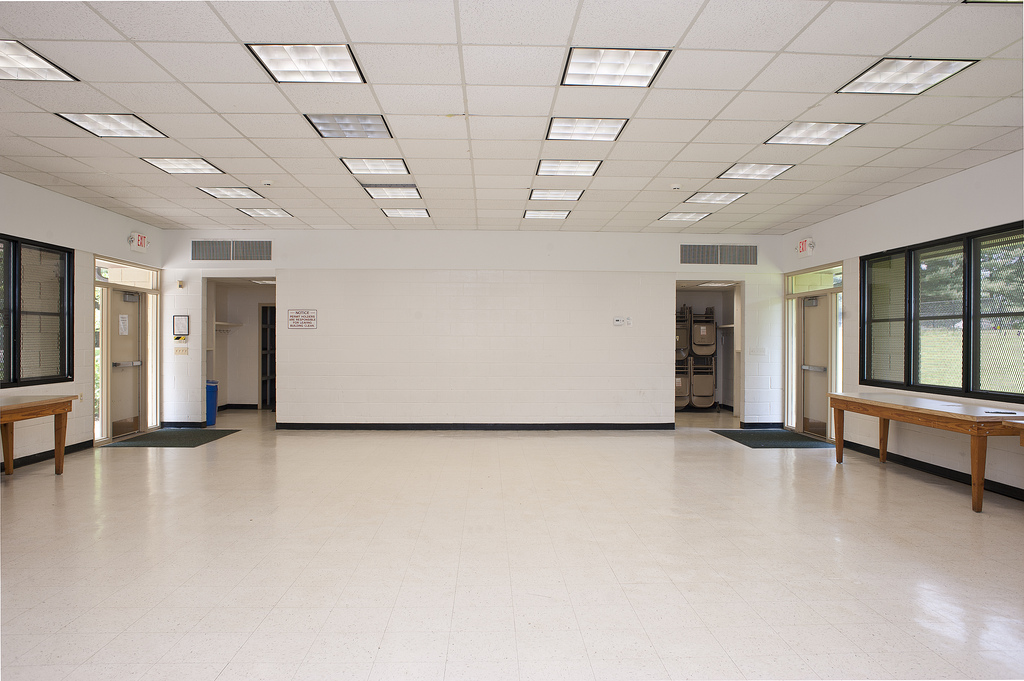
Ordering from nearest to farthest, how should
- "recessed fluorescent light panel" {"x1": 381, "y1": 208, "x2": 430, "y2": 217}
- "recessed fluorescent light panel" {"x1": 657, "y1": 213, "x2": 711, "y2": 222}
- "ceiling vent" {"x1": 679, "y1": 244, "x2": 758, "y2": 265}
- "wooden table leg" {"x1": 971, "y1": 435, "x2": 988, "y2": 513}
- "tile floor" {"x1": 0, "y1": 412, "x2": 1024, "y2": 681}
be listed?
1. "tile floor" {"x1": 0, "y1": 412, "x2": 1024, "y2": 681}
2. "wooden table leg" {"x1": 971, "y1": 435, "x2": 988, "y2": 513}
3. "recessed fluorescent light panel" {"x1": 381, "y1": 208, "x2": 430, "y2": 217}
4. "recessed fluorescent light panel" {"x1": 657, "y1": 213, "x2": 711, "y2": 222}
5. "ceiling vent" {"x1": 679, "y1": 244, "x2": 758, "y2": 265}

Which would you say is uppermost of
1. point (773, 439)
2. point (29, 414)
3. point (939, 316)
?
point (939, 316)

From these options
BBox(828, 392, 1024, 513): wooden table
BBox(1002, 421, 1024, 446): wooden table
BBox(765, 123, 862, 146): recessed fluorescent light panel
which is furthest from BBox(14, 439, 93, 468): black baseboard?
BBox(1002, 421, 1024, 446): wooden table

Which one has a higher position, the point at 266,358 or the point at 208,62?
the point at 208,62

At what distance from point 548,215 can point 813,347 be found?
13.9 feet

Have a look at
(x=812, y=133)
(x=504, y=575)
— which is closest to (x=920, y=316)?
(x=812, y=133)

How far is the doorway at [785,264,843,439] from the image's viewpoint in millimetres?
7516

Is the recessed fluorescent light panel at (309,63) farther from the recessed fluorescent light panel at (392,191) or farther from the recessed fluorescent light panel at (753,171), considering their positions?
the recessed fluorescent light panel at (753,171)

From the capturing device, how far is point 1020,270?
4703 mm

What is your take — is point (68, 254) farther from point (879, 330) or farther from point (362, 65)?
point (879, 330)

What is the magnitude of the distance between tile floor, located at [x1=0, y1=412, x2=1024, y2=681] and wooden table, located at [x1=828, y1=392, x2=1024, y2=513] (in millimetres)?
416

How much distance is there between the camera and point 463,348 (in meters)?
8.33

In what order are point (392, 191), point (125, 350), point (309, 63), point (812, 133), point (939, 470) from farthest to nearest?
point (125, 350) → point (392, 191) → point (939, 470) → point (812, 133) → point (309, 63)

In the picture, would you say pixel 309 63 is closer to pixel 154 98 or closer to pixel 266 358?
pixel 154 98

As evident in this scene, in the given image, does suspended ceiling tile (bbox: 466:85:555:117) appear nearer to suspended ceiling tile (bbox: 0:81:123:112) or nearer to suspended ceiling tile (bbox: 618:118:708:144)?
suspended ceiling tile (bbox: 618:118:708:144)
